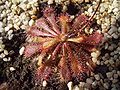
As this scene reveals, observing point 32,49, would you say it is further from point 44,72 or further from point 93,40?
point 93,40

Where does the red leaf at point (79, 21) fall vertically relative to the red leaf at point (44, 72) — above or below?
above

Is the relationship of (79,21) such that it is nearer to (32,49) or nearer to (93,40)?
(93,40)

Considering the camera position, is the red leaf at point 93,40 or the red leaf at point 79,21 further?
the red leaf at point 79,21

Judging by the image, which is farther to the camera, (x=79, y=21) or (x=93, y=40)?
(x=79, y=21)

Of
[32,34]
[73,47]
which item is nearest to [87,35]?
[73,47]

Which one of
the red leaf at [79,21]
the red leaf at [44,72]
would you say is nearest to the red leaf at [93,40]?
the red leaf at [79,21]

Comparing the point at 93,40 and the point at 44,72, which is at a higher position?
the point at 93,40

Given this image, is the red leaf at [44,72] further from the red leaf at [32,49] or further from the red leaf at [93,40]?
the red leaf at [93,40]

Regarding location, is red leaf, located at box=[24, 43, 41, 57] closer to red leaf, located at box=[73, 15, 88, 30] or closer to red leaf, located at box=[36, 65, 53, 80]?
red leaf, located at box=[36, 65, 53, 80]

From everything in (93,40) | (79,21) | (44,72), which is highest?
(79,21)

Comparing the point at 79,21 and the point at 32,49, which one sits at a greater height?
the point at 79,21

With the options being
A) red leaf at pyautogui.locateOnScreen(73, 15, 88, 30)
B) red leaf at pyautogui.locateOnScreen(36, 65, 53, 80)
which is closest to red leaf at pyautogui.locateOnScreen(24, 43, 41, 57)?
red leaf at pyautogui.locateOnScreen(36, 65, 53, 80)

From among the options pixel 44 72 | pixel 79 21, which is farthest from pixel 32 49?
pixel 79 21
